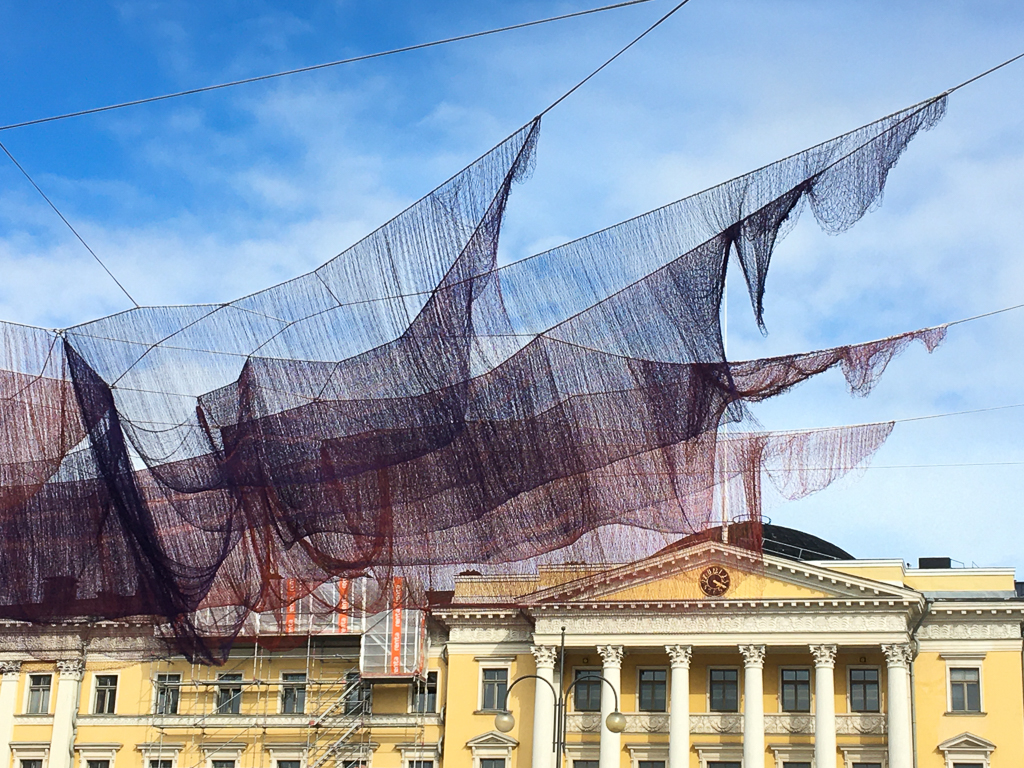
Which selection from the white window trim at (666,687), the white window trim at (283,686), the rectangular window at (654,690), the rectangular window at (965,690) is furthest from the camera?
the white window trim at (283,686)

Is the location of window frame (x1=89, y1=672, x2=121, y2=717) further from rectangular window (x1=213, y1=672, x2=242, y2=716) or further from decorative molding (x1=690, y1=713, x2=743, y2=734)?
decorative molding (x1=690, y1=713, x2=743, y2=734)

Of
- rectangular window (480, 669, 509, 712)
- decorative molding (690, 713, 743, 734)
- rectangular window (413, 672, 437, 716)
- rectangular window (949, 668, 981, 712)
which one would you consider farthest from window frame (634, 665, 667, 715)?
rectangular window (949, 668, 981, 712)

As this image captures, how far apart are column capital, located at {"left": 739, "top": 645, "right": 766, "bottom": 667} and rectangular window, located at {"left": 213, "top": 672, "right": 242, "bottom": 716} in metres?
16.3

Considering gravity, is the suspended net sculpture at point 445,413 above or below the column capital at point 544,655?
below

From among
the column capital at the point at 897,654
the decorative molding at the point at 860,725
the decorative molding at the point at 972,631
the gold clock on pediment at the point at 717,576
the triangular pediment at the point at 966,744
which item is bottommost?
the gold clock on pediment at the point at 717,576

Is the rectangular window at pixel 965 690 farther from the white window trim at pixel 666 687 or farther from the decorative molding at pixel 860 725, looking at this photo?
the white window trim at pixel 666 687

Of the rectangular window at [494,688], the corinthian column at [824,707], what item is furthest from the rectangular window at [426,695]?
the corinthian column at [824,707]

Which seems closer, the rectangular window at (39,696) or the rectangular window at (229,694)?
the rectangular window at (229,694)

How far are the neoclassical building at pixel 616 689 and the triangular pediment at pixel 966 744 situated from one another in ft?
0.19

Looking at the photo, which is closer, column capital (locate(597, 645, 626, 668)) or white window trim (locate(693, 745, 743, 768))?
white window trim (locate(693, 745, 743, 768))

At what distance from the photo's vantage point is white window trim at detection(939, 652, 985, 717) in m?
45.1

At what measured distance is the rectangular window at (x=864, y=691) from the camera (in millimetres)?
45938

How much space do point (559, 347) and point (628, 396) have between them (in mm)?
579

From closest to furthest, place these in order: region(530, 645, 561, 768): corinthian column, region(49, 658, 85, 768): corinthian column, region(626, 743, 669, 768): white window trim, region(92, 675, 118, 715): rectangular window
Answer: region(530, 645, 561, 768): corinthian column < region(626, 743, 669, 768): white window trim < region(49, 658, 85, 768): corinthian column < region(92, 675, 118, 715): rectangular window
